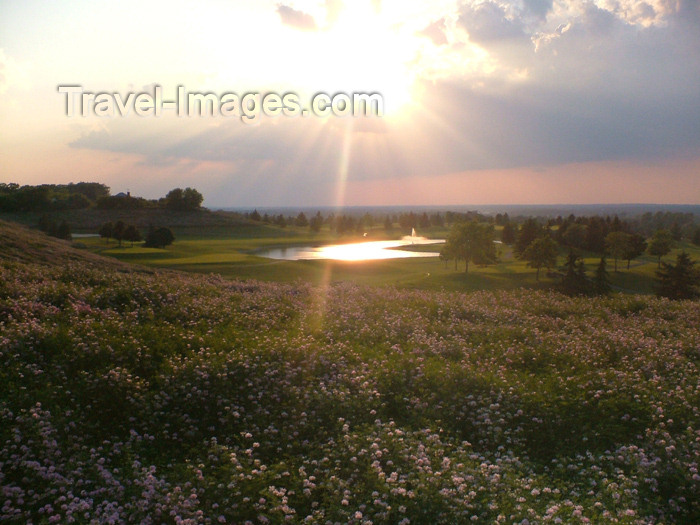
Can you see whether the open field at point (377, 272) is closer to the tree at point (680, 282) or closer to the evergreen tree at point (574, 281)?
the evergreen tree at point (574, 281)

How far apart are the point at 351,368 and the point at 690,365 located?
7.49m

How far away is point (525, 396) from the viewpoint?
365 inches

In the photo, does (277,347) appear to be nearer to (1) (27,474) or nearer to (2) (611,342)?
(1) (27,474)

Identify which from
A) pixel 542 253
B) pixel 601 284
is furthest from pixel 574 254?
pixel 542 253

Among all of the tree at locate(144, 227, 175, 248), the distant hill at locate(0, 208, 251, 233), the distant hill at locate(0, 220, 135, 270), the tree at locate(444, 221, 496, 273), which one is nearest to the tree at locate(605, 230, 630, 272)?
the tree at locate(444, 221, 496, 273)

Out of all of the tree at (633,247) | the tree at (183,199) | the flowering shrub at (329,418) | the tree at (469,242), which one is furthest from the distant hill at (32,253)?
the tree at (183,199)

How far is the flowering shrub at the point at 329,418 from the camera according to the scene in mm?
6293

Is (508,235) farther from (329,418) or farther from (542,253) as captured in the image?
(329,418)

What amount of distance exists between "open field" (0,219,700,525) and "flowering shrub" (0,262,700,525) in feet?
0.12

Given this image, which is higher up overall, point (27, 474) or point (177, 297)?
point (177, 297)

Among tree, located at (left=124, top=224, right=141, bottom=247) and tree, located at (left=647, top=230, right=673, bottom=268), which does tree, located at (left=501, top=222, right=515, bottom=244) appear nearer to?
tree, located at (left=647, top=230, right=673, bottom=268)

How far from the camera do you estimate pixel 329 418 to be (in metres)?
8.73

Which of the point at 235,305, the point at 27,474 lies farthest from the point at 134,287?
the point at 27,474

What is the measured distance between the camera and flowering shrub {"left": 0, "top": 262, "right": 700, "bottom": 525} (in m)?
6.29
